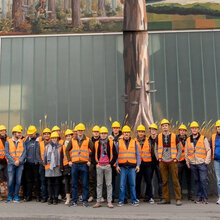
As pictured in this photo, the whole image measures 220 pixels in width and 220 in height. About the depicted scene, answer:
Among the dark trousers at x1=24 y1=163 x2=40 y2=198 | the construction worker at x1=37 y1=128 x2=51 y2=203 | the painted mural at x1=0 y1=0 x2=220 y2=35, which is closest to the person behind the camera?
the construction worker at x1=37 y1=128 x2=51 y2=203

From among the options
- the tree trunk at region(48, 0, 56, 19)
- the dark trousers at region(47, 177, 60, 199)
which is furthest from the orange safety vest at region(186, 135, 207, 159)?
the tree trunk at region(48, 0, 56, 19)

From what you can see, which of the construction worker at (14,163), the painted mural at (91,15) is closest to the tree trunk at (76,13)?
the painted mural at (91,15)

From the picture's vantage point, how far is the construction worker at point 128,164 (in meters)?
7.72

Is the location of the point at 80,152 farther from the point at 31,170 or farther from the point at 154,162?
the point at 154,162

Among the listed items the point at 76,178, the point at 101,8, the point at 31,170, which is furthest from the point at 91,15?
the point at 76,178

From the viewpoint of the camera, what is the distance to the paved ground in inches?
246

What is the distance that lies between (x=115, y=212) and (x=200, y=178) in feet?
8.57

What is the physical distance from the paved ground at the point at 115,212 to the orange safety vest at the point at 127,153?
44.2 inches

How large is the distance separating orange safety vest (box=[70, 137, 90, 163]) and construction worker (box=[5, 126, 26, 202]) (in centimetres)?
160

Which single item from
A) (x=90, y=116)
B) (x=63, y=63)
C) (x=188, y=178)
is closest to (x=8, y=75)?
(x=63, y=63)

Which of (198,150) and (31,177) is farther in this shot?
(31,177)

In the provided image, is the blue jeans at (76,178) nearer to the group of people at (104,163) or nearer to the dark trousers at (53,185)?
the group of people at (104,163)

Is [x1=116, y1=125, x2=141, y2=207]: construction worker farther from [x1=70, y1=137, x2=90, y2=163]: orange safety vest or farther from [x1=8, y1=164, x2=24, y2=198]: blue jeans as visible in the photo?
[x1=8, y1=164, x2=24, y2=198]: blue jeans

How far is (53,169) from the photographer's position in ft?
26.6
